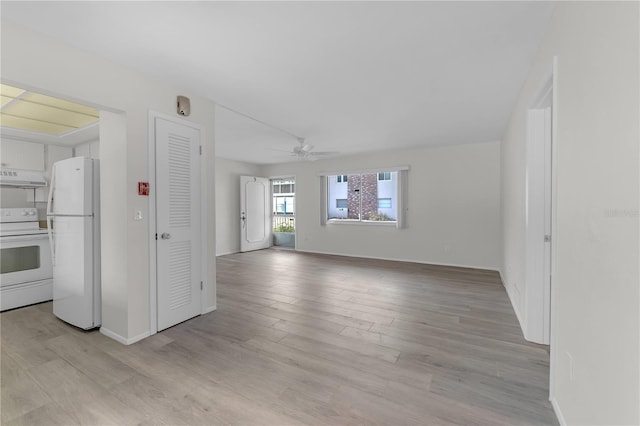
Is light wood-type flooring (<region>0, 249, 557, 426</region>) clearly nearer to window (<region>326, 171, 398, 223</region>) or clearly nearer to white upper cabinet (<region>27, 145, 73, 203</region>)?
white upper cabinet (<region>27, 145, 73, 203</region>)

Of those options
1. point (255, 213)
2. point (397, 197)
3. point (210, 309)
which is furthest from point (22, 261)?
point (397, 197)

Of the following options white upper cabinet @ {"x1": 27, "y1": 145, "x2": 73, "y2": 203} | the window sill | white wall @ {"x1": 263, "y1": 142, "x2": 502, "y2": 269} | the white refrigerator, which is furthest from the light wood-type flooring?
the window sill

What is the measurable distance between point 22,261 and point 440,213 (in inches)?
264

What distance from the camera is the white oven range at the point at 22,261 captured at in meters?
3.23

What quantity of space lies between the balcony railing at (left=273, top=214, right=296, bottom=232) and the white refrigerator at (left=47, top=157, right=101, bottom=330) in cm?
585

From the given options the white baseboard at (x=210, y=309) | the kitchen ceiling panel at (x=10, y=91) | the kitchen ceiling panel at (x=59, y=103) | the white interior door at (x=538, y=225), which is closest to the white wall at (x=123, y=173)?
the white baseboard at (x=210, y=309)

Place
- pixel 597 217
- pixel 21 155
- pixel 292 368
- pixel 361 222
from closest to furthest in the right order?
pixel 597 217, pixel 292 368, pixel 21 155, pixel 361 222

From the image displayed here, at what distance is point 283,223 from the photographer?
28.3ft

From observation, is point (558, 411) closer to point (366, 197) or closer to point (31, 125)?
point (366, 197)

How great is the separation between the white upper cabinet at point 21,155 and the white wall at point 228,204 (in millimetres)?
3227

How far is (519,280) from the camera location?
2896 mm

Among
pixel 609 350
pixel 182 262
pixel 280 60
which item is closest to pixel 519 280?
pixel 609 350

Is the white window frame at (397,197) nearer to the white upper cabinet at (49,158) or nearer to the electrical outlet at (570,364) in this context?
the electrical outlet at (570,364)

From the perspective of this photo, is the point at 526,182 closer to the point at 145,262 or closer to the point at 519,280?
the point at 519,280
